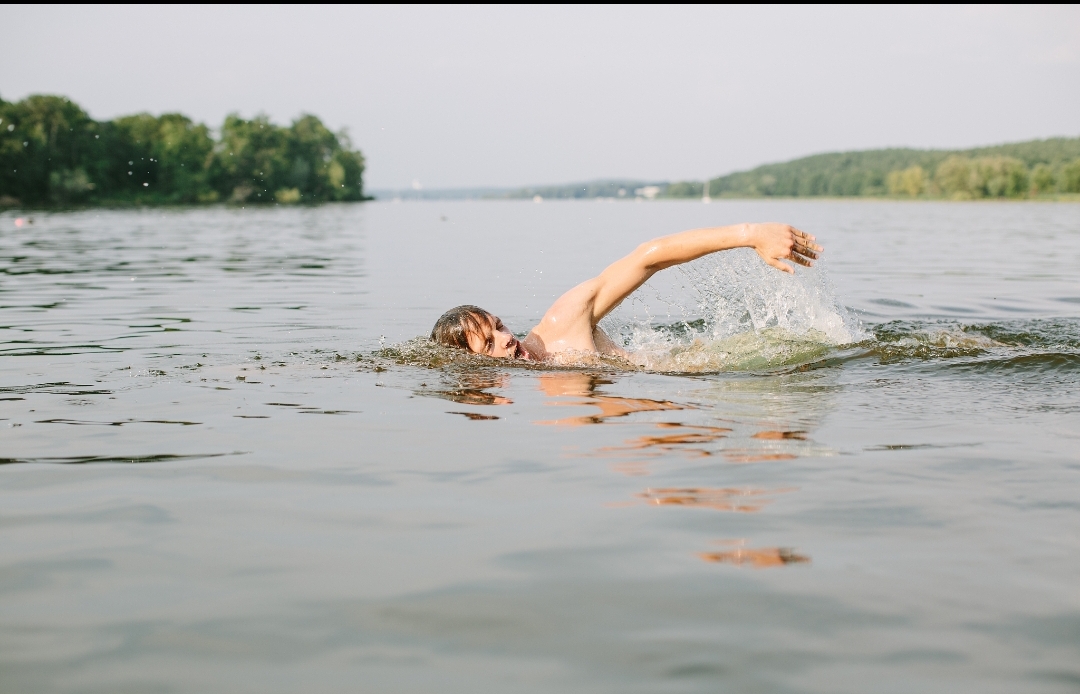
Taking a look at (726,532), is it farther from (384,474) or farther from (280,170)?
(280,170)

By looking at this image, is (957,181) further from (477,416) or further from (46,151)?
(477,416)

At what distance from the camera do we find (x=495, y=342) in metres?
7.14

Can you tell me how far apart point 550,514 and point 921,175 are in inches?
4525

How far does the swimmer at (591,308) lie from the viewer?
632 centimetres

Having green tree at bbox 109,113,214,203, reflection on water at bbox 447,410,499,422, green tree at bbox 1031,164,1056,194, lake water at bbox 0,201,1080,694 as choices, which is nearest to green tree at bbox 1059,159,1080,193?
green tree at bbox 1031,164,1056,194

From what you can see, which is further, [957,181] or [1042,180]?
[957,181]

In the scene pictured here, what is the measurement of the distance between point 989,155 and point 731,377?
119m

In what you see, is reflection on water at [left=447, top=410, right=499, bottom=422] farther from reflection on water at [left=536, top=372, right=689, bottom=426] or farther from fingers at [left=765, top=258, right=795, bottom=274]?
fingers at [left=765, top=258, right=795, bottom=274]

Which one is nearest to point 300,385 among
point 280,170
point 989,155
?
point 280,170

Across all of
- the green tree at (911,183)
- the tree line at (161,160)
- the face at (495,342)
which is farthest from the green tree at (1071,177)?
the face at (495,342)

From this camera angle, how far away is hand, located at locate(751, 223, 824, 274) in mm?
5973

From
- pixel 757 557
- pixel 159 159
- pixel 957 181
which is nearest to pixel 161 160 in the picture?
pixel 159 159

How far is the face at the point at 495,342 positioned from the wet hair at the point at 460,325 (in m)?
0.04

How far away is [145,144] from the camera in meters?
93.6
